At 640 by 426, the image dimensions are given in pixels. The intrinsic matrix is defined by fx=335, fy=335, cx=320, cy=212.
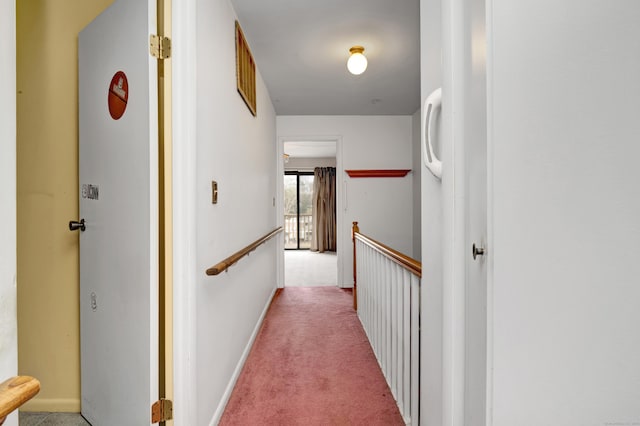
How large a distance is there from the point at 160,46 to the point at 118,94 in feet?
0.97

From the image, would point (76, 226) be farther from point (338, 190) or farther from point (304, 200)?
point (304, 200)

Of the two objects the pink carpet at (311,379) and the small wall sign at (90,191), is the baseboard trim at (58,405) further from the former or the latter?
the small wall sign at (90,191)

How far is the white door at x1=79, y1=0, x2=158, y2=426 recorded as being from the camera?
1.30 meters

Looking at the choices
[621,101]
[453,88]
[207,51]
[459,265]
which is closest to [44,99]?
[207,51]

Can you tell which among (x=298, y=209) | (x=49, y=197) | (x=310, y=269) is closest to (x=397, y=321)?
(x=49, y=197)

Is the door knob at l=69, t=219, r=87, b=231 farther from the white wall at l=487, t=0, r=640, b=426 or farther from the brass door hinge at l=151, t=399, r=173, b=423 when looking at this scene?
the white wall at l=487, t=0, r=640, b=426

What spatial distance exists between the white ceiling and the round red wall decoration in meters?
1.18

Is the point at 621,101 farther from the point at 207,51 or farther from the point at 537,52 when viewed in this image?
the point at 207,51

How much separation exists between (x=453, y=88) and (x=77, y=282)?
1.95 m

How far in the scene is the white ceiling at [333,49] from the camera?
2.30m

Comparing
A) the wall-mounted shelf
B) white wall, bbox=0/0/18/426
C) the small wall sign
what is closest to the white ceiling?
the wall-mounted shelf

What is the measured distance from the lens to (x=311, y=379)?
7.04ft

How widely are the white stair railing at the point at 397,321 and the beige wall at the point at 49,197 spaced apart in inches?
65.8

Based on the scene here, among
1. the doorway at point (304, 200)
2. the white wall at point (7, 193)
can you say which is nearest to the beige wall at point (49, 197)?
the white wall at point (7, 193)
